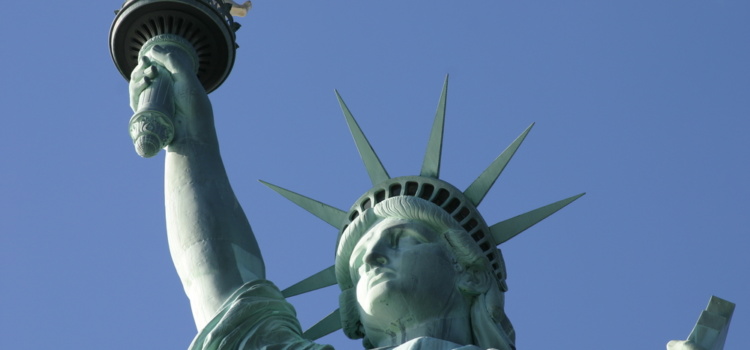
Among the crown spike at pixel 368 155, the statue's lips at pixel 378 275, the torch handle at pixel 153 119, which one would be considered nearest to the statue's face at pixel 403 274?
the statue's lips at pixel 378 275

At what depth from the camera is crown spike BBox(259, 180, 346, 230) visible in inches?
642

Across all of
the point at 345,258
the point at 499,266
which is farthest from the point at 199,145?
the point at 499,266

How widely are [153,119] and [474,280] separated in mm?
2987

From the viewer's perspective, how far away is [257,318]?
14.3 metres

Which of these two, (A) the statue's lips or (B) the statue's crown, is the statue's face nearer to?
(A) the statue's lips

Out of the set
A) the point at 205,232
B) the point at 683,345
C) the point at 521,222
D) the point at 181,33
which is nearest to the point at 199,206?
the point at 205,232

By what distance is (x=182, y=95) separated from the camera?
53.5 ft

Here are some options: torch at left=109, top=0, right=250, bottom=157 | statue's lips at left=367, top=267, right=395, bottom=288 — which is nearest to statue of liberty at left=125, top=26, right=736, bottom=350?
statue's lips at left=367, top=267, right=395, bottom=288

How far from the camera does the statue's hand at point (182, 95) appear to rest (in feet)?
52.9

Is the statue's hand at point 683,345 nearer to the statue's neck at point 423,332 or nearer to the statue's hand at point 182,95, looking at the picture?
the statue's neck at point 423,332

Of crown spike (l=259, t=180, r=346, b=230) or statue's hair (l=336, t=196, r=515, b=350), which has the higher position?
crown spike (l=259, t=180, r=346, b=230)

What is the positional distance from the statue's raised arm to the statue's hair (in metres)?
0.71

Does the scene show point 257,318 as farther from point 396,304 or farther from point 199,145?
point 199,145

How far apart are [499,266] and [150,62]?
353cm
